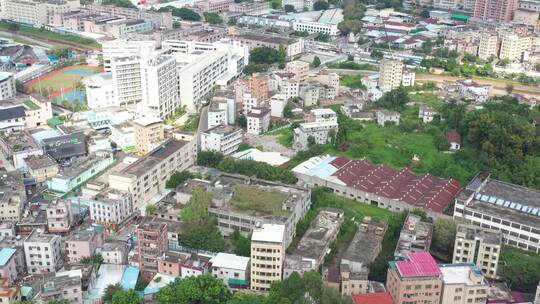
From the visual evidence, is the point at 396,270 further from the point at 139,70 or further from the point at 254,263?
the point at 139,70

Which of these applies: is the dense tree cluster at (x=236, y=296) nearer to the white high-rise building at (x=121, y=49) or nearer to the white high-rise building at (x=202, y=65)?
the white high-rise building at (x=202, y=65)

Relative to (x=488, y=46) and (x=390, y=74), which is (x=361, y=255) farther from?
(x=488, y=46)

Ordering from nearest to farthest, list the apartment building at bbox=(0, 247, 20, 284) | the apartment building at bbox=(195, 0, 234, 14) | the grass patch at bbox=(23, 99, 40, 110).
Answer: the apartment building at bbox=(0, 247, 20, 284)
the grass patch at bbox=(23, 99, 40, 110)
the apartment building at bbox=(195, 0, 234, 14)

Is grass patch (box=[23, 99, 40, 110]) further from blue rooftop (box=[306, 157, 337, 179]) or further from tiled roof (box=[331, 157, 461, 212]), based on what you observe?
tiled roof (box=[331, 157, 461, 212])

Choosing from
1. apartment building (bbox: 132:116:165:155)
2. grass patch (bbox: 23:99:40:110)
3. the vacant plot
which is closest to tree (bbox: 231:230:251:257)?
the vacant plot

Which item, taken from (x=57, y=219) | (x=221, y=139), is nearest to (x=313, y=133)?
(x=221, y=139)

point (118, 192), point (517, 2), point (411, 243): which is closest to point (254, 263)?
point (411, 243)

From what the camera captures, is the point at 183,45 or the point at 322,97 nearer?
the point at 322,97
